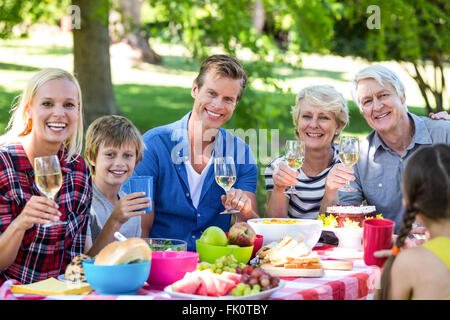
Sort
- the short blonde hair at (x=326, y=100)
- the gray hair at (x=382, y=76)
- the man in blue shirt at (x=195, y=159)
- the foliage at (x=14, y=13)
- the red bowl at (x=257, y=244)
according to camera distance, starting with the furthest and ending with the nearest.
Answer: the foliage at (x=14, y=13) → the short blonde hair at (x=326, y=100) → the gray hair at (x=382, y=76) → the man in blue shirt at (x=195, y=159) → the red bowl at (x=257, y=244)

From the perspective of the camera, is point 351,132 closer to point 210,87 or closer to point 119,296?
point 210,87

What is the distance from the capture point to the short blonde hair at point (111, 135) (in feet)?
12.0

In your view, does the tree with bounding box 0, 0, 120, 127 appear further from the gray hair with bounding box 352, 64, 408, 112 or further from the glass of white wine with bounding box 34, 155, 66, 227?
the glass of white wine with bounding box 34, 155, 66, 227

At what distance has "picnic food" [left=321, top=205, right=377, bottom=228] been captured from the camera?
11.9ft

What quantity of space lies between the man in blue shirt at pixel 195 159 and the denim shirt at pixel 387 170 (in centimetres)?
80

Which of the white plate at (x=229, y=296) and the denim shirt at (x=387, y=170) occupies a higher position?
the denim shirt at (x=387, y=170)

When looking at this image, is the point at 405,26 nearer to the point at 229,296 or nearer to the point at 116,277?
the point at 229,296

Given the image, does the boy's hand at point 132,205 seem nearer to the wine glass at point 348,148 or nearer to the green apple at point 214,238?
the green apple at point 214,238

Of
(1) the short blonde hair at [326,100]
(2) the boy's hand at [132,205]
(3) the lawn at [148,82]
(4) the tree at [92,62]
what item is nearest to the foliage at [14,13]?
(4) the tree at [92,62]

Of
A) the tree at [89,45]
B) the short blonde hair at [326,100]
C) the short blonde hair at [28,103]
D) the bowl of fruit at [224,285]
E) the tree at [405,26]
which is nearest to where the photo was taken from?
the bowl of fruit at [224,285]

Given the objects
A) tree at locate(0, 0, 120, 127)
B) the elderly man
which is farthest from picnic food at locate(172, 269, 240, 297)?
tree at locate(0, 0, 120, 127)

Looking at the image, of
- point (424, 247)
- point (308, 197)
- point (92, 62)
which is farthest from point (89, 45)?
point (424, 247)

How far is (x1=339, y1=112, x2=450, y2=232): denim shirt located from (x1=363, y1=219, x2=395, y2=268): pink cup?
1.23 meters

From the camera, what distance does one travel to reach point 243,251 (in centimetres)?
307
